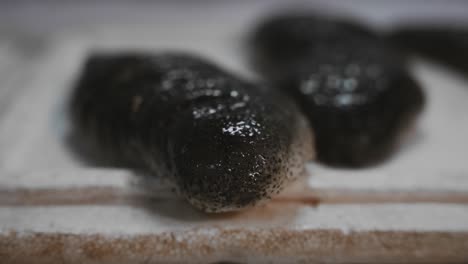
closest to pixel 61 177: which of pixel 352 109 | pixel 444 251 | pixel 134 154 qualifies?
pixel 134 154

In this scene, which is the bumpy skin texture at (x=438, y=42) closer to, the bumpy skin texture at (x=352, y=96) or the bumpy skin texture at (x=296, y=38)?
the bumpy skin texture at (x=296, y=38)

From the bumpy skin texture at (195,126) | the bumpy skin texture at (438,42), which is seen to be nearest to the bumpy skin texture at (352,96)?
the bumpy skin texture at (195,126)

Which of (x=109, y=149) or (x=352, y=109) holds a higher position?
(x=352, y=109)

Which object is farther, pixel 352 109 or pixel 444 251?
pixel 352 109

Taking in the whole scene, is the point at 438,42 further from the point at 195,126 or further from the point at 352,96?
the point at 195,126

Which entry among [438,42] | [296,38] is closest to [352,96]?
[296,38]

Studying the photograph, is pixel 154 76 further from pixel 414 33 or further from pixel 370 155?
pixel 414 33

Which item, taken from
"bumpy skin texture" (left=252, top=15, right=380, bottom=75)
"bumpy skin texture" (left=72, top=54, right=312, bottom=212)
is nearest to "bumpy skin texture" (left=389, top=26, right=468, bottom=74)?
"bumpy skin texture" (left=252, top=15, right=380, bottom=75)
